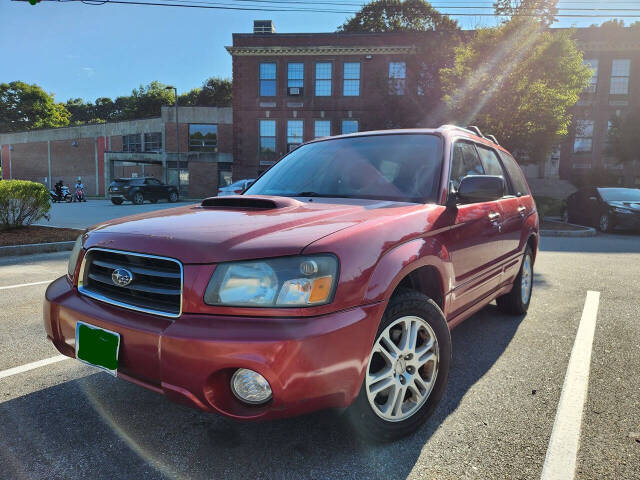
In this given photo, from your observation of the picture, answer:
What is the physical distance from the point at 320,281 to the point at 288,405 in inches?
19.7

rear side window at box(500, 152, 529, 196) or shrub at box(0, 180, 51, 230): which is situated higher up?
rear side window at box(500, 152, 529, 196)

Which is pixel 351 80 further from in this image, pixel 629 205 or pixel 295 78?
pixel 629 205

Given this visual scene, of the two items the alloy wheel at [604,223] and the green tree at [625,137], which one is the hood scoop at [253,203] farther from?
the green tree at [625,137]

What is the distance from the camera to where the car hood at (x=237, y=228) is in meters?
1.84

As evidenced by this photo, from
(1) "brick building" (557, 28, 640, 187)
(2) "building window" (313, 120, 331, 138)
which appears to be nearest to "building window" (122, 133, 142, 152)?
(2) "building window" (313, 120, 331, 138)

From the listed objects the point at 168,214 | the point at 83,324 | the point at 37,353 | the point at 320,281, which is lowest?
the point at 37,353

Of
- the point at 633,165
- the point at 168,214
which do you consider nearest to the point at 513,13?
the point at 633,165

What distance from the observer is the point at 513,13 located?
717 inches

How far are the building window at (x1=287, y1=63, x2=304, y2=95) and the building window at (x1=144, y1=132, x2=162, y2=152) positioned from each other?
47.1 feet

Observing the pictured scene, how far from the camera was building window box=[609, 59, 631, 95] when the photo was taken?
98.8 feet

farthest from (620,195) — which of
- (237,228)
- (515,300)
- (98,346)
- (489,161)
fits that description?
(98,346)

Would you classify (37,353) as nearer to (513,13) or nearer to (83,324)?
(83,324)

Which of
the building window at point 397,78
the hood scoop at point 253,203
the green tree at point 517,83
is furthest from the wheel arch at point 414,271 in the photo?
the building window at point 397,78

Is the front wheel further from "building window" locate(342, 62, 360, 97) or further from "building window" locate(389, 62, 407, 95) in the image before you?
"building window" locate(342, 62, 360, 97)
